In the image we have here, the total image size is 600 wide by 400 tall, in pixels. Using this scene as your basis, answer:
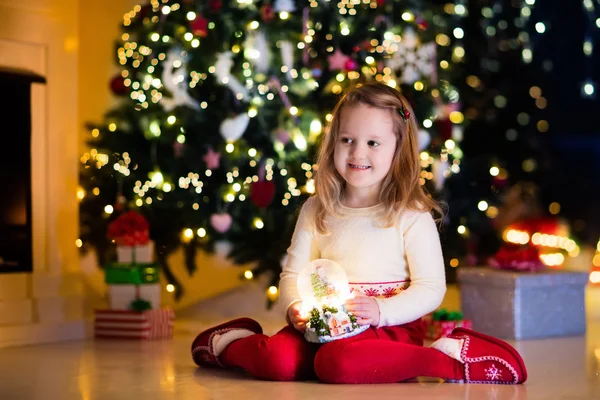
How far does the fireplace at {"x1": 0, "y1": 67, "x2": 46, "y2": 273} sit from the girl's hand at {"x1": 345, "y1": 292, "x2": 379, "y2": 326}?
175cm

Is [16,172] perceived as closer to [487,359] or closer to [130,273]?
[130,273]

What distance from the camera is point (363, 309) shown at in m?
2.47

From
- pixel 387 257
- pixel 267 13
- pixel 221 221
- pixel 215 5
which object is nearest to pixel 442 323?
pixel 387 257

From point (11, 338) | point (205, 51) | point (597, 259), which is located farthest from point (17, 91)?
point (597, 259)

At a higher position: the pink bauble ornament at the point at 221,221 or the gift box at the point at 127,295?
the pink bauble ornament at the point at 221,221

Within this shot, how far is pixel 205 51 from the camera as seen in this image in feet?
12.3

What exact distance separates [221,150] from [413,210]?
1.34 meters

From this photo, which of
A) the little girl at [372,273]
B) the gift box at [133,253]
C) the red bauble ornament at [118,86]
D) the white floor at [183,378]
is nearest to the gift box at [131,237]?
the gift box at [133,253]

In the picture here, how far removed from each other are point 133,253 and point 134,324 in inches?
10.8

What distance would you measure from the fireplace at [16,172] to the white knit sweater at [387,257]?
1.48m

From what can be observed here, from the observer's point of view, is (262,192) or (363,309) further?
(262,192)

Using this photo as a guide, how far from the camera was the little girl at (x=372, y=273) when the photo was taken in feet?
8.07

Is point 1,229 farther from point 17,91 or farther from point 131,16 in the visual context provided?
point 131,16

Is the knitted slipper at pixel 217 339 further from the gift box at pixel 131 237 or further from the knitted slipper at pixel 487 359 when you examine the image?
the gift box at pixel 131 237
